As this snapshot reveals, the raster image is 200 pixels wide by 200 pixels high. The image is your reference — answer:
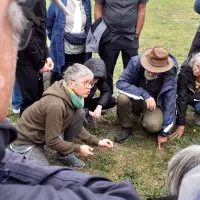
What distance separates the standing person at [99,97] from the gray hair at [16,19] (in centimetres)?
282

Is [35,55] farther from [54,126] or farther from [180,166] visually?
[180,166]

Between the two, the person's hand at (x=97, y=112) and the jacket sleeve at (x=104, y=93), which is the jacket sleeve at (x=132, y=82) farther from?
the person's hand at (x=97, y=112)

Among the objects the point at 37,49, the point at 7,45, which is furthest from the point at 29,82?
the point at 7,45

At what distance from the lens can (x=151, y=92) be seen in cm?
395

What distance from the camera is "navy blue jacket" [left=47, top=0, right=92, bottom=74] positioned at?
4102 millimetres

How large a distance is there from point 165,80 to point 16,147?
1707 mm

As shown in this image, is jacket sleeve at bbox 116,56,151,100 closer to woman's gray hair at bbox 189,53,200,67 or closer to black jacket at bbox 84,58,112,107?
black jacket at bbox 84,58,112,107

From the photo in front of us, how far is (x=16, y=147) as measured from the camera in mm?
3162

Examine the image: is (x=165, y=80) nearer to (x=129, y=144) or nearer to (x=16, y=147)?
(x=129, y=144)

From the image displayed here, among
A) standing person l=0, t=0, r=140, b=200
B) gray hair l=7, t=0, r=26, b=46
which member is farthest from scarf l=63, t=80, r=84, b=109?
gray hair l=7, t=0, r=26, b=46

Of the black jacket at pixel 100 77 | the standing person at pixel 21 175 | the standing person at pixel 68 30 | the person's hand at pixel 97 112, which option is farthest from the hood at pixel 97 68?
the standing person at pixel 21 175

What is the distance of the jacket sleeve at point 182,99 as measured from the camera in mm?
4062

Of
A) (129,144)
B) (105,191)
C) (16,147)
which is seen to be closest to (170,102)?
(129,144)

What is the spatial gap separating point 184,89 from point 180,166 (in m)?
2.21
